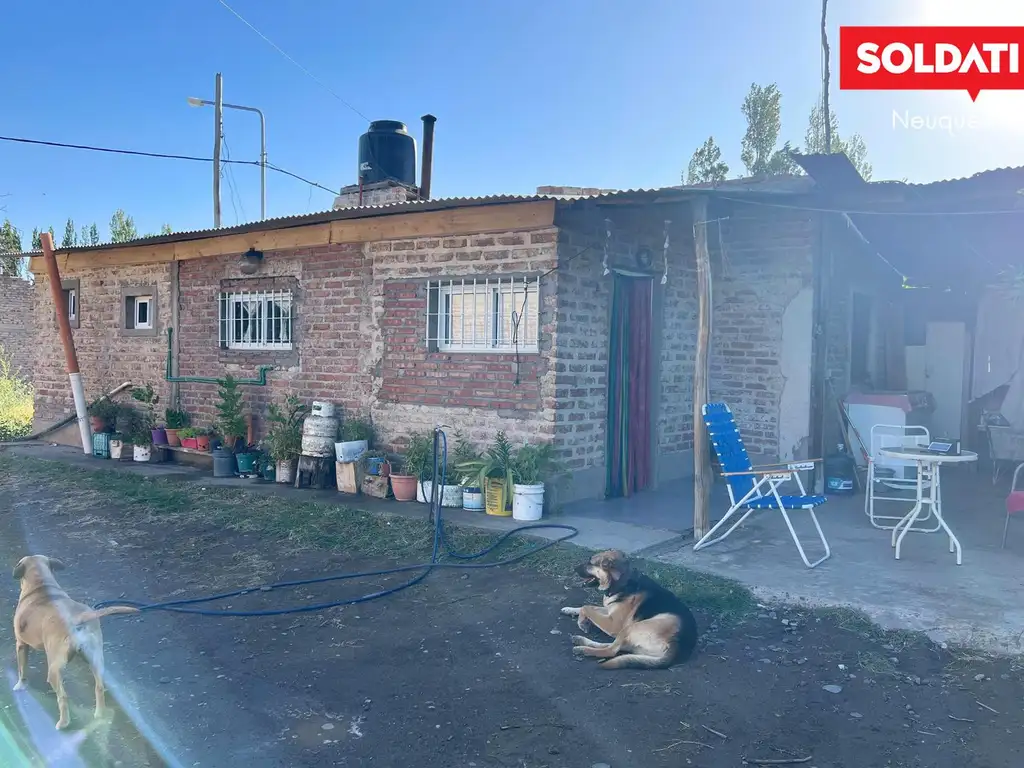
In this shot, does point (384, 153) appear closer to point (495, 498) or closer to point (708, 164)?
point (495, 498)

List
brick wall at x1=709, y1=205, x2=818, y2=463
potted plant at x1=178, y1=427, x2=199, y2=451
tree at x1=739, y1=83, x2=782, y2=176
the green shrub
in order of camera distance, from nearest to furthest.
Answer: brick wall at x1=709, y1=205, x2=818, y2=463, potted plant at x1=178, y1=427, x2=199, y2=451, the green shrub, tree at x1=739, y1=83, x2=782, y2=176

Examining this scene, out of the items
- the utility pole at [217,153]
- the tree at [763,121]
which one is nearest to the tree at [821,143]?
the tree at [763,121]

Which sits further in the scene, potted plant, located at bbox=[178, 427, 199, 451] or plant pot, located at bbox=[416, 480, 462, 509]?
potted plant, located at bbox=[178, 427, 199, 451]

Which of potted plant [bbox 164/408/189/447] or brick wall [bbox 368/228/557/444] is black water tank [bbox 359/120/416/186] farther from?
potted plant [bbox 164/408/189/447]

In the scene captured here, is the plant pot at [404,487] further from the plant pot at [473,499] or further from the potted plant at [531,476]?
the potted plant at [531,476]

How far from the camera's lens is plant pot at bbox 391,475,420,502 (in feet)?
25.0

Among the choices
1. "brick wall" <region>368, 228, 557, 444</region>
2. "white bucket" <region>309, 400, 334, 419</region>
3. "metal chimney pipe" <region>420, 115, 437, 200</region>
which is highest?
"metal chimney pipe" <region>420, 115, 437, 200</region>

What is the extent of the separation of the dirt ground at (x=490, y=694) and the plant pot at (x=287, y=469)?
3477 millimetres

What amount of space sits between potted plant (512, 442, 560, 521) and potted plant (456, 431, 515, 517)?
0.08 metres

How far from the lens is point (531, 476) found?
688cm

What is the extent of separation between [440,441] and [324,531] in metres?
1.54

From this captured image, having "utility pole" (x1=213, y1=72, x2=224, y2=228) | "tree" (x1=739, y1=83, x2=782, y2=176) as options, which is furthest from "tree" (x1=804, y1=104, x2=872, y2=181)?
"utility pole" (x1=213, y1=72, x2=224, y2=228)

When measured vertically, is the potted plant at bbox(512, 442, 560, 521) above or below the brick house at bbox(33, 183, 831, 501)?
below

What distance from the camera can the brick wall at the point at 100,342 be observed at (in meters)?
11.0
